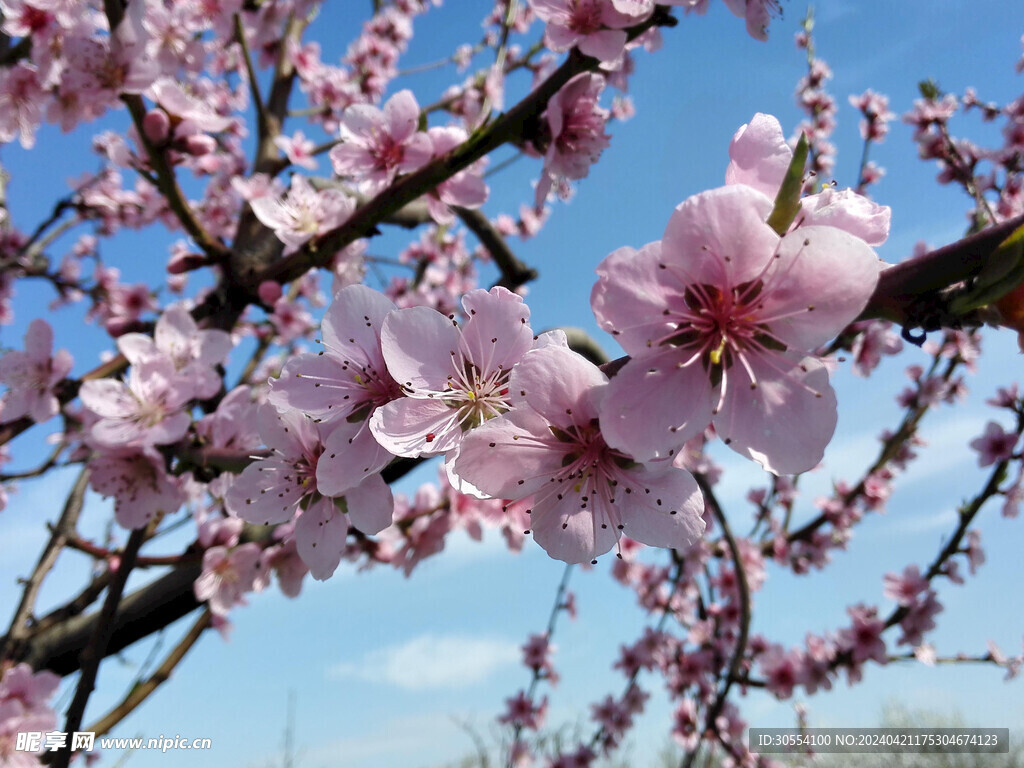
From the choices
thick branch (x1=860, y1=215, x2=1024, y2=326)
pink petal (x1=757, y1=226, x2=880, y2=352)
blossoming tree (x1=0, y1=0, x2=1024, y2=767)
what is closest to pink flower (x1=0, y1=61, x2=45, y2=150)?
blossoming tree (x1=0, y1=0, x2=1024, y2=767)

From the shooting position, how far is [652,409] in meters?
0.79

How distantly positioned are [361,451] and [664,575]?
5163 mm

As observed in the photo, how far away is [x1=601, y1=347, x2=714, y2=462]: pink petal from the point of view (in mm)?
763

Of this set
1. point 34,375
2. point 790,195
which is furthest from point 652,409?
point 34,375

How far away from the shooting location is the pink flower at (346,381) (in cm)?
101

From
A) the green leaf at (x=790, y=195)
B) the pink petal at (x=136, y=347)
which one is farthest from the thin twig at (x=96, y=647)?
the green leaf at (x=790, y=195)

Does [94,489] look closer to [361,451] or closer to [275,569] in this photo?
[275,569]

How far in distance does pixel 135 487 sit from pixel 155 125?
1.10m

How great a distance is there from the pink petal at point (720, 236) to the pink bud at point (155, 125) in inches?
71.1

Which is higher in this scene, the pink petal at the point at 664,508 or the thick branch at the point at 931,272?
the thick branch at the point at 931,272

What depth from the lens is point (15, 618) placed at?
98.7 inches

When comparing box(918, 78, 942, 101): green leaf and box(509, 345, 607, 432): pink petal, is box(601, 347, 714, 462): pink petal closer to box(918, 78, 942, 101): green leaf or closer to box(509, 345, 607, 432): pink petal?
box(509, 345, 607, 432): pink petal

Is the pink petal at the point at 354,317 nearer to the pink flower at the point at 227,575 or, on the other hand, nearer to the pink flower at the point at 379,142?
the pink flower at the point at 379,142

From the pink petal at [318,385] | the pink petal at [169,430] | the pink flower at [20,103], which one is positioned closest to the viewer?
the pink petal at [318,385]
